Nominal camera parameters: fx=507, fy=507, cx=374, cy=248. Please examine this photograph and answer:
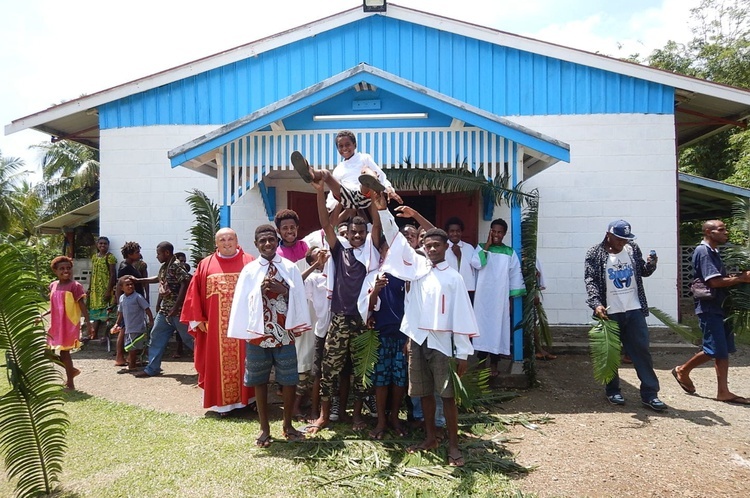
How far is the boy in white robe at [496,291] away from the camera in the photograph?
5.96m

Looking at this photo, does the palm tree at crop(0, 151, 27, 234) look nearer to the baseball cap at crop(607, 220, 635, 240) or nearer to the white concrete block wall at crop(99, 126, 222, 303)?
the white concrete block wall at crop(99, 126, 222, 303)

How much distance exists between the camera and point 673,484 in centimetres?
345

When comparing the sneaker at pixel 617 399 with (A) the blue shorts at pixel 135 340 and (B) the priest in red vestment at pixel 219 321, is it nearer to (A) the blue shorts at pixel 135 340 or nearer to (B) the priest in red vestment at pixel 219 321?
(B) the priest in red vestment at pixel 219 321

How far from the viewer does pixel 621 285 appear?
16.5 ft

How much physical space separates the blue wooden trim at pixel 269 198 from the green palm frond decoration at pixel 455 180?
2129 mm

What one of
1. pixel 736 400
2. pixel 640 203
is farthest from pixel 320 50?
pixel 736 400

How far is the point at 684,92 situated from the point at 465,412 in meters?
6.61

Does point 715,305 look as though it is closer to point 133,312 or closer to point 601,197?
point 601,197

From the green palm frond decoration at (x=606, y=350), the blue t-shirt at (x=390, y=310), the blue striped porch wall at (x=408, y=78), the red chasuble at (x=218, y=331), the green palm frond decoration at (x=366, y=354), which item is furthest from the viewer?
the blue striped porch wall at (x=408, y=78)

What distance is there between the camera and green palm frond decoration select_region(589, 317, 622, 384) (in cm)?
472

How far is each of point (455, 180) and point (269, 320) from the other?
3432mm

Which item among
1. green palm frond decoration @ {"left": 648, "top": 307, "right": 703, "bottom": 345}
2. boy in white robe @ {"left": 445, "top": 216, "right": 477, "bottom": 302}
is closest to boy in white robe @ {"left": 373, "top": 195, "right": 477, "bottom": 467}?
boy in white robe @ {"left": 445, "top": 216, "right": 477, "bottom": 302}

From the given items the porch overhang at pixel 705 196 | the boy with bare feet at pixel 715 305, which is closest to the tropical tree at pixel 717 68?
the porch overhang at pixel 705 196

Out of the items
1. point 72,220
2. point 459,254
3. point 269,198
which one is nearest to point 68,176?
point 72,220
